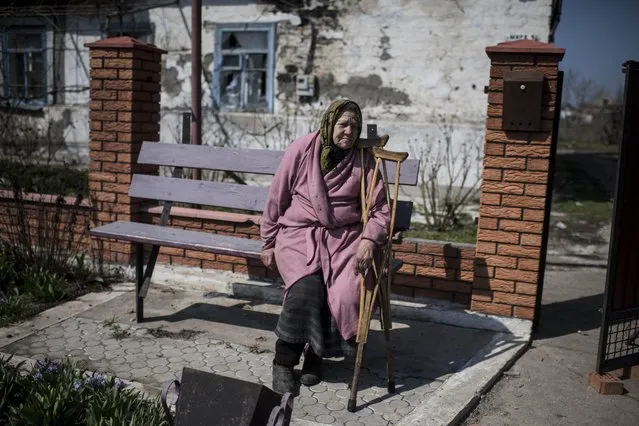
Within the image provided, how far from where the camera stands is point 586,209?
34.9 ft

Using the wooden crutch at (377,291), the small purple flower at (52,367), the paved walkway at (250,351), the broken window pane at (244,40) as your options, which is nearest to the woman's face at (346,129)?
the wooden crutch at (377,291)

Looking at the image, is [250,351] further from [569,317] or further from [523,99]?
[569,317]

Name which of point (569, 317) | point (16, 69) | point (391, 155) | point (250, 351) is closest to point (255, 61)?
point (16, 69)

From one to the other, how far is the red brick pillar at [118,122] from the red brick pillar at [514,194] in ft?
9.38

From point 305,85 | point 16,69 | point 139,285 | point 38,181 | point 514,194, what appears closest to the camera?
point 514,194

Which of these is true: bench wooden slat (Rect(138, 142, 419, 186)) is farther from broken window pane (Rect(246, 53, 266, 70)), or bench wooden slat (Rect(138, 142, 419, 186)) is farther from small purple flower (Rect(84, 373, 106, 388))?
broken window pane (Rect(246, 53, 266, 70))

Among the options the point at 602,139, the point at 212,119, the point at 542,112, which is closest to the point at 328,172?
the point at 542,112

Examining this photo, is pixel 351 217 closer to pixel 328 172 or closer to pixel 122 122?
pixel 328 172

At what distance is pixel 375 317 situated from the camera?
15.7ft

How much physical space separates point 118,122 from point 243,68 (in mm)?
7112

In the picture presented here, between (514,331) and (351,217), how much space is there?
159cm

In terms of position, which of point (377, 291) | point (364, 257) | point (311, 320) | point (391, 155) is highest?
point (391, 155)

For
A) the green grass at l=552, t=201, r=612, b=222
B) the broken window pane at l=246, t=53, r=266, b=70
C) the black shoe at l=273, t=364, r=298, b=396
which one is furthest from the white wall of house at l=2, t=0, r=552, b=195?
the black shoe at l=273, t=364, r=298, b=396

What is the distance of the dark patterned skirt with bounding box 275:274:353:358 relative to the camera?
344 cm
